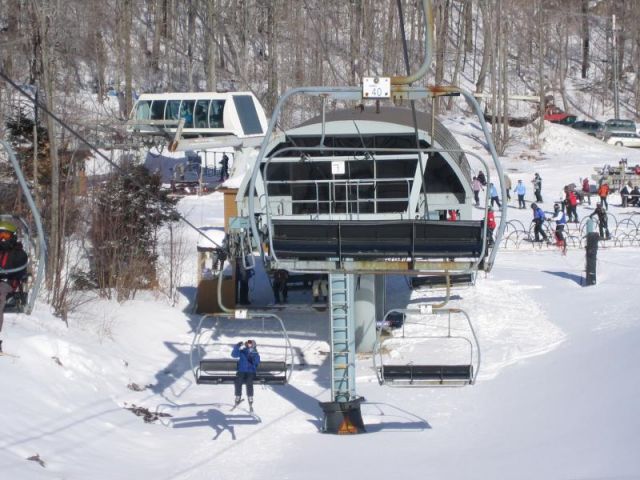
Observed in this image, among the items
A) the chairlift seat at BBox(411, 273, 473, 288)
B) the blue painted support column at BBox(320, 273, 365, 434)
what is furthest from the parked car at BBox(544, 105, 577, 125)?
the blue painted support column at BBox(320, 273, 365, 434)

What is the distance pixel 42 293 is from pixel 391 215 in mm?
7859

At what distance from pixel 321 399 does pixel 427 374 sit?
4194 mm

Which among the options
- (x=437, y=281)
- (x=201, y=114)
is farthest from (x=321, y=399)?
(x=201, y=114)

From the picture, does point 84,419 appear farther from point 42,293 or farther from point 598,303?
point 598,303

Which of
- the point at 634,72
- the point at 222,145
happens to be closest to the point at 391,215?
the point at 222,145

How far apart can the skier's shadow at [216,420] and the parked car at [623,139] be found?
4231 centimetres

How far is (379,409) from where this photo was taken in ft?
63.0

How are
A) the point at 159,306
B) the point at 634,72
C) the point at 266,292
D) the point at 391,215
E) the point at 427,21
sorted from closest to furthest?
the point at 427,21 → the point at 391,215 → the point at 159,306 → the point at 266,292 → the point at 634,72

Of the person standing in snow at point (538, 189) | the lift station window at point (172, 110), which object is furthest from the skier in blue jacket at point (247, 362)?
the lift station window at point (172, 110)

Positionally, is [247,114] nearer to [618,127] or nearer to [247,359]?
[618,127]

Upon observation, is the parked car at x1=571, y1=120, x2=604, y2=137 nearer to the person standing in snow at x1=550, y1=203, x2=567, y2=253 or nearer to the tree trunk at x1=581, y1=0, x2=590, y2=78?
the tree trunk at x1=581, y1=0, x2=590, y2=78

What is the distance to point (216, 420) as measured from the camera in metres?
18.5

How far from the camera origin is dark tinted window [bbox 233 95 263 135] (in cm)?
4443

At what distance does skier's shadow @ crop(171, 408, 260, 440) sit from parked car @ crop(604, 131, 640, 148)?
42.3 m
